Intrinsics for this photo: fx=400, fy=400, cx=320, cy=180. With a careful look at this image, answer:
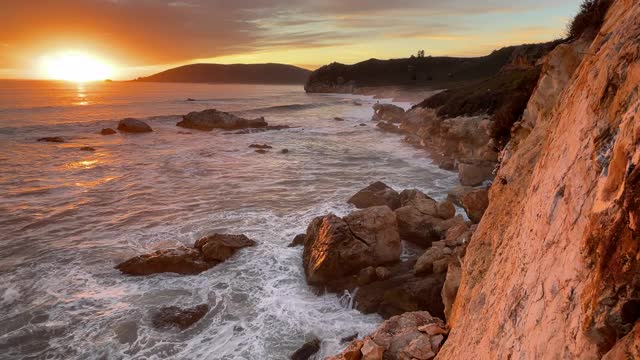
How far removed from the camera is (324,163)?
114 ft

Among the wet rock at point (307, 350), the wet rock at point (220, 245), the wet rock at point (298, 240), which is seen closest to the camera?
the wet rock at point (307, 350)

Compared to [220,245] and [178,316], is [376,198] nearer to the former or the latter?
[220,245]

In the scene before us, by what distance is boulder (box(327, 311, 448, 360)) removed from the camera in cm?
791

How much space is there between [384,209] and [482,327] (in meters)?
10.2

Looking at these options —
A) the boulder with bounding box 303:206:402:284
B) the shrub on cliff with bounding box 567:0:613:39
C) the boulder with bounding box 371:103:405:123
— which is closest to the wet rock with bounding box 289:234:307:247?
the boulder with bounding box 303:206:402:284

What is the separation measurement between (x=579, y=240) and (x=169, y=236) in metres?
17.8

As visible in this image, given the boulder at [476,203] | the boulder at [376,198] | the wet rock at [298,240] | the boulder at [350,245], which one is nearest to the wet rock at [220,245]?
the wet rock at [298,240]

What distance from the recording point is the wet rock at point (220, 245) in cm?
1615

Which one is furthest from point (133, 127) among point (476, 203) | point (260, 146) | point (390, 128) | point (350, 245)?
point (476, 203)

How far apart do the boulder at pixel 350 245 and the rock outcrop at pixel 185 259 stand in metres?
3.44

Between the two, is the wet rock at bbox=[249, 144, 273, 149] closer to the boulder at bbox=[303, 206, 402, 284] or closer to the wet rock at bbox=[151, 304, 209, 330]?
the boulder at bbox=[303, 206, 402, 284]

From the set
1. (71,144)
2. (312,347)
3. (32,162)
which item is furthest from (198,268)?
(71,144)

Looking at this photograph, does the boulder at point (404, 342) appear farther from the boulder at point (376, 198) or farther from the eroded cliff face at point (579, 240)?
the boulder at point (376, 198)

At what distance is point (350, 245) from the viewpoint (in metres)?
14.3
